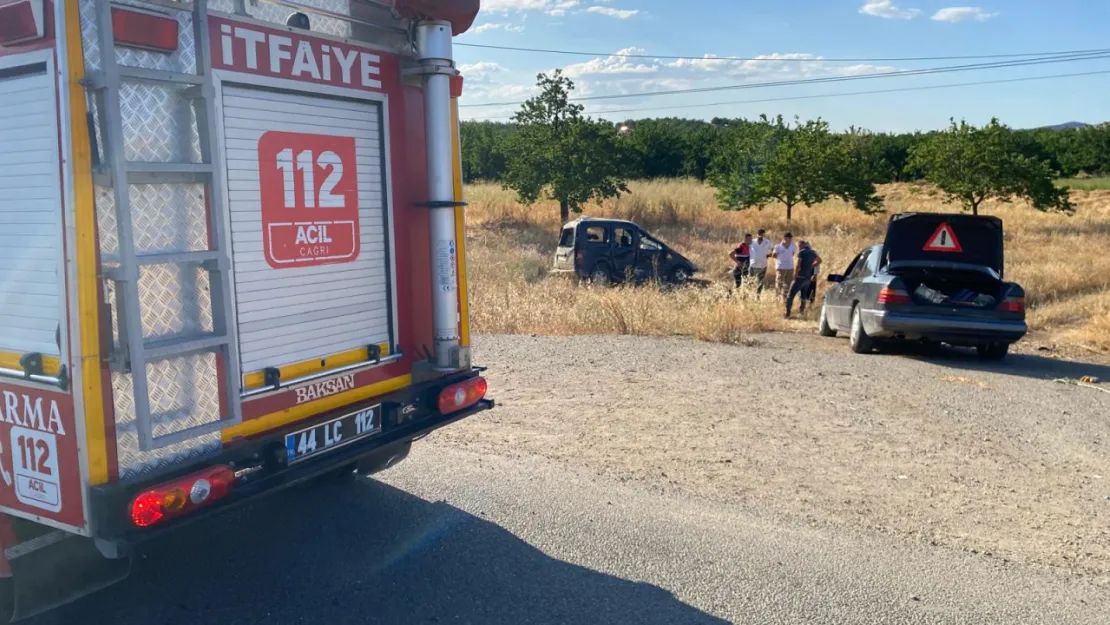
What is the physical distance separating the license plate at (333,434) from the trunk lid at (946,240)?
832cm

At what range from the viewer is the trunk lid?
10.9m

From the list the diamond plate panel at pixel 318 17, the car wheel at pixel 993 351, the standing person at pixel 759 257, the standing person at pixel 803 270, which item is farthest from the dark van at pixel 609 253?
the diamond plate panel at pixel 318 17

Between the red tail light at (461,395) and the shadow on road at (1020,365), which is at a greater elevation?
the red tail light at (461,395)

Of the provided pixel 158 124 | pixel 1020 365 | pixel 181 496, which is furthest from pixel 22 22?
pixel 1020 365

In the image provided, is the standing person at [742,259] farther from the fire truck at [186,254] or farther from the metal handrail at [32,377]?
the metal handrail at [32,377]

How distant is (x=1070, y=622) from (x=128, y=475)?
4.05m

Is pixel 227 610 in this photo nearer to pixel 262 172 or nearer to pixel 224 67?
pixel 262 172

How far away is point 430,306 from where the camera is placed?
485cm

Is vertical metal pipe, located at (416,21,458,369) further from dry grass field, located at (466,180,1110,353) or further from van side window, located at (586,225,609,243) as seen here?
van side window, located at (586,225,609,243)

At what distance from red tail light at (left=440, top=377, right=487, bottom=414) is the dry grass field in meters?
6.62

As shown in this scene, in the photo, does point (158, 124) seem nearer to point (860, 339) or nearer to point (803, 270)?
point (860, 339)

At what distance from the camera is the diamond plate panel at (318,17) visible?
3.92m

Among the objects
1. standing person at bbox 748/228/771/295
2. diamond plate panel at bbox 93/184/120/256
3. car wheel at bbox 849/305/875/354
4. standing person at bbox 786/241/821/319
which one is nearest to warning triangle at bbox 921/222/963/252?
car wheel at bbox 849/305/875/354

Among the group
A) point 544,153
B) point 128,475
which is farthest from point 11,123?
point 544,153
